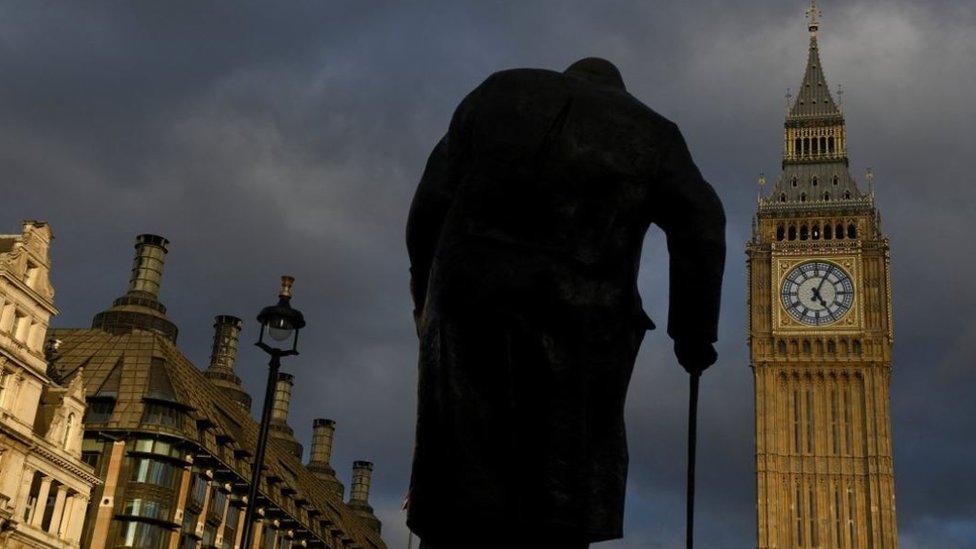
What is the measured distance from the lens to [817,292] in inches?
3760

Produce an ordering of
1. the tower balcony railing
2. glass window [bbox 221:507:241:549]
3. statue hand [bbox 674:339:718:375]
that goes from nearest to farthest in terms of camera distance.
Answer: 1. statue hand [bbox 674:339:718:375]
2. glass window [bbox 221:507:241:549]
3. the tower balcony railing

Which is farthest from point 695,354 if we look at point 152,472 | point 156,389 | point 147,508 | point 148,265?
point 148,265

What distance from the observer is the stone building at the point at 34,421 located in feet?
137

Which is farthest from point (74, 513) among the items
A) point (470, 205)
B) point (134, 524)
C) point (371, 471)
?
point (371, 471)

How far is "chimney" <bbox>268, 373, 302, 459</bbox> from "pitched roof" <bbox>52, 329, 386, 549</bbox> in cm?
3008

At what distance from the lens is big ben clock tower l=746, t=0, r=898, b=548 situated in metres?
90.3

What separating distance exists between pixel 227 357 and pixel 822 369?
45.9 m

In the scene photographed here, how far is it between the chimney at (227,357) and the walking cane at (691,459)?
272ft

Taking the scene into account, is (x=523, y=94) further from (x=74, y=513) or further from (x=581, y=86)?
(x=74, y=513)

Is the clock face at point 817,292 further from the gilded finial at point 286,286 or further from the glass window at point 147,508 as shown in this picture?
the gilded finial at point 286,286

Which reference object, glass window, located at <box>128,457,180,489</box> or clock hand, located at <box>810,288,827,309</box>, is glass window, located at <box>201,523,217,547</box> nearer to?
glass window, located at <box>128,457,180,489</box>

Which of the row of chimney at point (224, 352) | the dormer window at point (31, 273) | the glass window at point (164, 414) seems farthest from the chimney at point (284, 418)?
the dormer window at point (31, 273)

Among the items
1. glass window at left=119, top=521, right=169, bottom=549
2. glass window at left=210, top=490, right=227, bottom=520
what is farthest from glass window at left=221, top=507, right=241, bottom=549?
glass window at left=119, top=521, right=169, bottom=549

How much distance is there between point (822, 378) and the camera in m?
94.4
